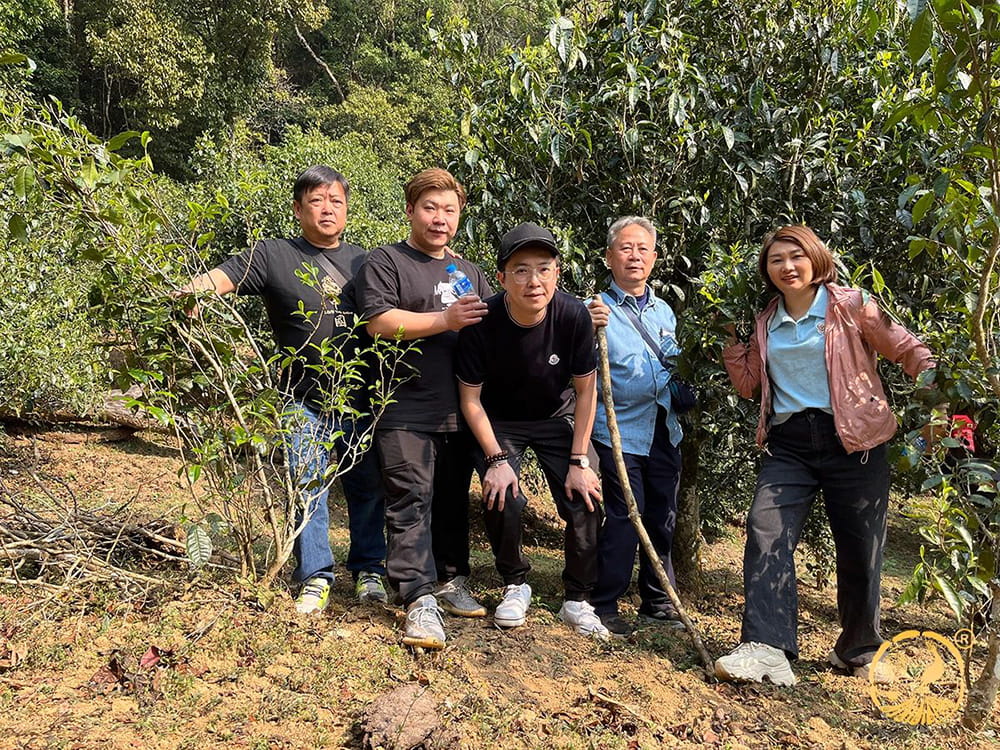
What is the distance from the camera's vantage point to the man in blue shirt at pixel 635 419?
3695 mm

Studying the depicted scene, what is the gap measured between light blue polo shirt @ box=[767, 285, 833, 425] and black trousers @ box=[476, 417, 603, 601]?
0.91 metres

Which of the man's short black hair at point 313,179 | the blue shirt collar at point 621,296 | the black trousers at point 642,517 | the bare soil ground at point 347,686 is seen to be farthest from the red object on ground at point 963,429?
the man's short black hair at point 313,179

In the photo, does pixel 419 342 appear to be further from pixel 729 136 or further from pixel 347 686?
pixel 729 136

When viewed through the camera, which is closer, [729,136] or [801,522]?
[801,522]

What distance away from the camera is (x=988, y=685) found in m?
2.75

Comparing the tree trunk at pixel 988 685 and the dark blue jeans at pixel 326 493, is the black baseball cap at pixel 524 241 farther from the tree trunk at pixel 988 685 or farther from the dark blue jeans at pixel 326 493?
the tree trunk at pixel 988 685

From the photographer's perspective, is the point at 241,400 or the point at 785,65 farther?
the point at 785,65

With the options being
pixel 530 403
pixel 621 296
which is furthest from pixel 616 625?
pixel 621 296

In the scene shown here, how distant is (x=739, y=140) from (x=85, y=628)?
361cm

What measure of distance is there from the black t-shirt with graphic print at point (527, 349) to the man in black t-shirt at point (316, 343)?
21.2 inches

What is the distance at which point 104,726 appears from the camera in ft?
7.79

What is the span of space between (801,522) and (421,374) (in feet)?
5.83

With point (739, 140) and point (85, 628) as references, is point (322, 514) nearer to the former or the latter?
point (85, 628)

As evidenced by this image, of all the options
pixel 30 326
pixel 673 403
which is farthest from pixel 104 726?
pixel 30 326
